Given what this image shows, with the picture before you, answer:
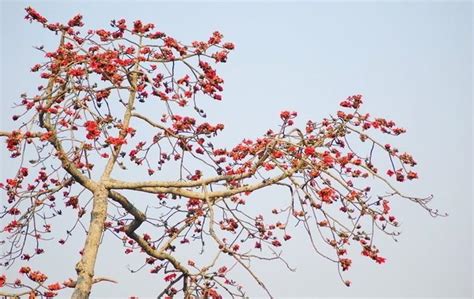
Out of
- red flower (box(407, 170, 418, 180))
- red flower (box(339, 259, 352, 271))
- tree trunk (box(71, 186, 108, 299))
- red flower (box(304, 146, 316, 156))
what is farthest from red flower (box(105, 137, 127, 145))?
red flower (box(407, 170, 418, 180))

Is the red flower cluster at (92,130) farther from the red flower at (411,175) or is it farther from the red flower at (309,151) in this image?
the red flower at (411,175)

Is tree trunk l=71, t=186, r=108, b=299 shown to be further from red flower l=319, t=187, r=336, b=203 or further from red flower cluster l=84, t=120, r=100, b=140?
red flower l=319, t=187, r=336, b=203

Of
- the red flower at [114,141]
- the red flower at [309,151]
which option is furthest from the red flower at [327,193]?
the red flower at [114,141]

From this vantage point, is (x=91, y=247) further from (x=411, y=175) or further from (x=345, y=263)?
(x=411, y=175)

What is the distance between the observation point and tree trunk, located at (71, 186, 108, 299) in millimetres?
4734

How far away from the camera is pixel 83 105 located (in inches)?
200

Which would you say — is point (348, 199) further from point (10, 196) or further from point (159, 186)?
point (10, 196)

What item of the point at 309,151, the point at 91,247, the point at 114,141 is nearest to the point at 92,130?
the point at 114,141

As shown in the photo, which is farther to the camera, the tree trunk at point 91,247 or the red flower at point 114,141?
the red flower at point 114,141

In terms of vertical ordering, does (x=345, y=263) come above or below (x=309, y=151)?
below

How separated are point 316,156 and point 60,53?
255 centimetres

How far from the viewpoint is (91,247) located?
4.89 metres

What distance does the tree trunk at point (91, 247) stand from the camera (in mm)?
4734

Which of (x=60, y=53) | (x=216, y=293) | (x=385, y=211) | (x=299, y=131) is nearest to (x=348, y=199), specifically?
(x=385, y=211)
